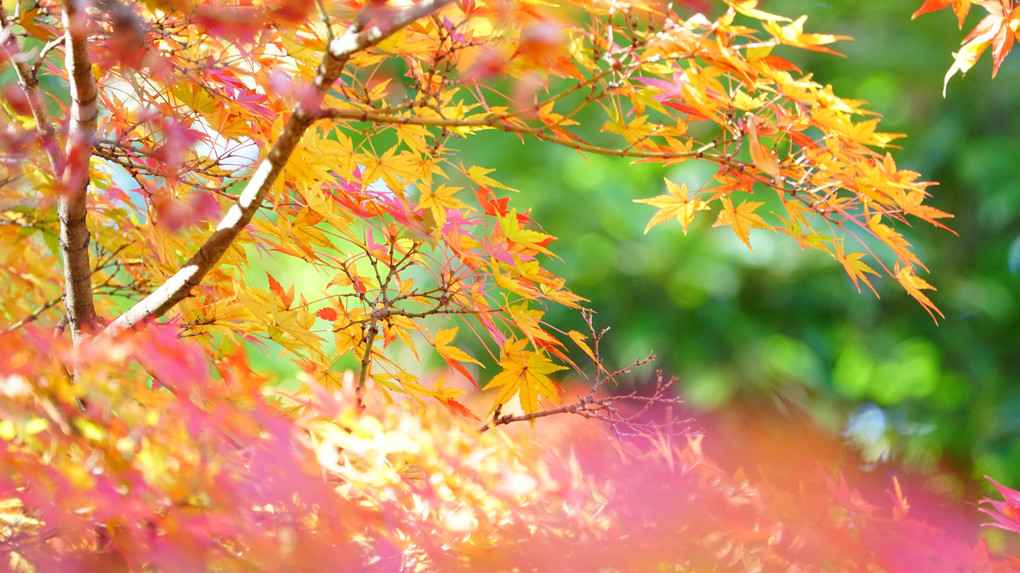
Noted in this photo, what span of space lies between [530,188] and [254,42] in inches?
85.4

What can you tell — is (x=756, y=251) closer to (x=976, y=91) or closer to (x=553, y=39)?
(x=976, y=91)

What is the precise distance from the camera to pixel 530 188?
2732 mm

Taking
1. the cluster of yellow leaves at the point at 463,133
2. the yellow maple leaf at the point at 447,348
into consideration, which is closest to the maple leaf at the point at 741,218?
the cluster of yellow leaves at the point at 463,133

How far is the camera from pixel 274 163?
52 centimetres

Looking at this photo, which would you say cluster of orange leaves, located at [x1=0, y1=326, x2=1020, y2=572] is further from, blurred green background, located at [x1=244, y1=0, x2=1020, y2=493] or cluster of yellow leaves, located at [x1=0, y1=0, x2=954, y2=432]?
blurred green background, located at [x1=244, y1=0, x2=1020, y2=493]

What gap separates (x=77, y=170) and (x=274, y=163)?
162 millimetres

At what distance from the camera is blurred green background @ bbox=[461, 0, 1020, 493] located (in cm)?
250

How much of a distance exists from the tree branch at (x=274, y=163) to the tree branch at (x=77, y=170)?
45mm

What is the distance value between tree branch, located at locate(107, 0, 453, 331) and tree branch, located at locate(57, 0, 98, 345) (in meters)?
0.05

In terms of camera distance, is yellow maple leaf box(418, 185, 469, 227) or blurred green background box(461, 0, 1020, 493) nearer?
yellow maple leaf box(418, 185, 469, 227)

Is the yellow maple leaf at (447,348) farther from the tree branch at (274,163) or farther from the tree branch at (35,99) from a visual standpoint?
the tree branch at (35,99)

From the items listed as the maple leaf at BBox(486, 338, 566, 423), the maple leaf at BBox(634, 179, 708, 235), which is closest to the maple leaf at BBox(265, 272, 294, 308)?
the maple leaf at BBox(486, 338, 566, 423)

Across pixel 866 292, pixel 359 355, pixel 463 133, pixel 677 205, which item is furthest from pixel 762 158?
pixel 866 292

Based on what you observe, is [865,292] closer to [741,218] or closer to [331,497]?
[741,218]
